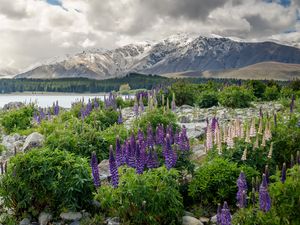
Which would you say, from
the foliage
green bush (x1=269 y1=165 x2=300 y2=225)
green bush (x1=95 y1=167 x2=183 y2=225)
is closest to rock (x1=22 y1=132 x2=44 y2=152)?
the foliage

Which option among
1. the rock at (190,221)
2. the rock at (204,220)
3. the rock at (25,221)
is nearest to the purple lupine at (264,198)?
the rock at (190,221)

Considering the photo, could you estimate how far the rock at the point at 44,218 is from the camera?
7.94 m

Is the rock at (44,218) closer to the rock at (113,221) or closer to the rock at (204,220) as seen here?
the rock at (113,221)

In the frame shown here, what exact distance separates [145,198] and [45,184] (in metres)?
2.39

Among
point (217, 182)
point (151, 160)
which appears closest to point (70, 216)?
point (151, 160)

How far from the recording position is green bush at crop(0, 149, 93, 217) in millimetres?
7941

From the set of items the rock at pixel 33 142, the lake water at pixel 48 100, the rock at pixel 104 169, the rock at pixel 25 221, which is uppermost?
the rock at pixel 33 142

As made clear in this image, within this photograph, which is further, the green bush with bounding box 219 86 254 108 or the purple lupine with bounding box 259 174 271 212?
the green bush with bounding box 219 86 254 108

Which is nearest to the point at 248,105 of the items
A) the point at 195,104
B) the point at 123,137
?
the point at 195,104

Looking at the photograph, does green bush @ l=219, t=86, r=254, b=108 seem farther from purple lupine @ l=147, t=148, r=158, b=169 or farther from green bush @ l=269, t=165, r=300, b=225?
green bush @ l=269, t=165, r=300, b=225

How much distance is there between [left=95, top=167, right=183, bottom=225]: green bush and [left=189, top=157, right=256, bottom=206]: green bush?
40.5 inches

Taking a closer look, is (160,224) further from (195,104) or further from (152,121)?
(195,104)

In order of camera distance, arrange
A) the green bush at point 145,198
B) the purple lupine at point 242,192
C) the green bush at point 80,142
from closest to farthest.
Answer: the purple lupine at point 242,192, the green bush at point 145,198, the green bush at point 80,142

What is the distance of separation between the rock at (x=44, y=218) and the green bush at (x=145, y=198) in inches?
56.9
